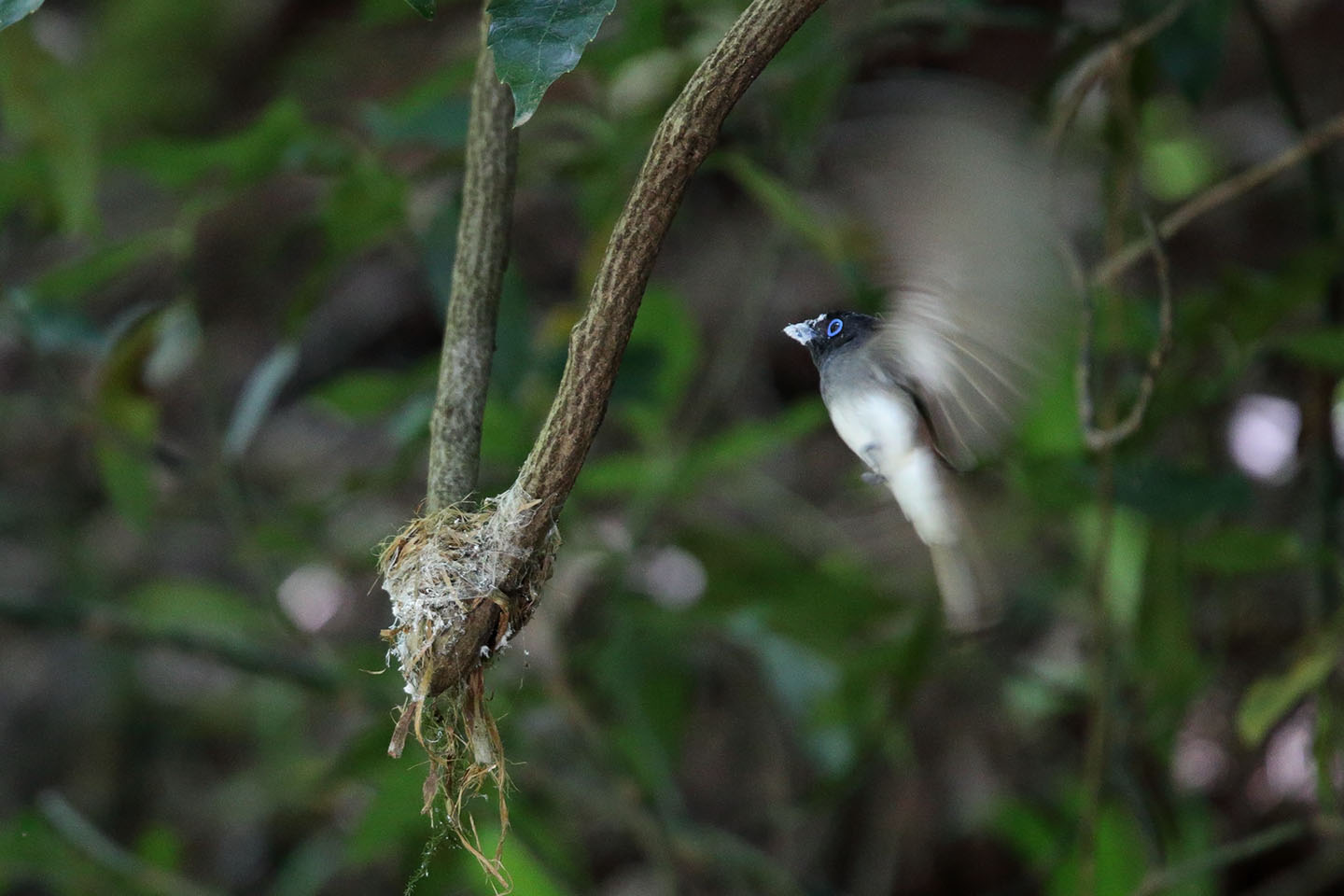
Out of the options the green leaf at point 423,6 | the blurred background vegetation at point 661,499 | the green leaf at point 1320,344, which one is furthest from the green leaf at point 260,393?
the green leaf at point 1320,344

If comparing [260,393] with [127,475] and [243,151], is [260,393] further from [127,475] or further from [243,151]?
[243,151]

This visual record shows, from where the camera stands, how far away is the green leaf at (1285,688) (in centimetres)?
152

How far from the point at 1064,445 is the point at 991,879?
153cm

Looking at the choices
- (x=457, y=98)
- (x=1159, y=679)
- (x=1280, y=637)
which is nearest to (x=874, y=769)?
(x=1280, y=637)

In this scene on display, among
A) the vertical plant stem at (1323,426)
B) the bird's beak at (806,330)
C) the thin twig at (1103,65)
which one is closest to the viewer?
the bird's beak at (806,330)

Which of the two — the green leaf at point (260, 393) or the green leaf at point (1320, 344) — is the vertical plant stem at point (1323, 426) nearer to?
the green leaf at point (1320, 344)

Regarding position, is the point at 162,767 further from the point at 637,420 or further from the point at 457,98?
the point at 457,98

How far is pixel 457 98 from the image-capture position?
5.40 ft

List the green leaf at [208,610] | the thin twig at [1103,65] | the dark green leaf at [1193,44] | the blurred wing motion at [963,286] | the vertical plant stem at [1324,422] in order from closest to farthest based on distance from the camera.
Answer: the blurred wing motion at [963,286] < the thin twig at [1103,65] < the dark green leaf at [1193,44] < the vertical plant stem at [1324,422] < the green leaf at [208,610]

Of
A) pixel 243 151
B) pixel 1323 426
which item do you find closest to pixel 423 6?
pixel 243 151

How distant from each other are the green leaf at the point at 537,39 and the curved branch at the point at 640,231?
7 cm

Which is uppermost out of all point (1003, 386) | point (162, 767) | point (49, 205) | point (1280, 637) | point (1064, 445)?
point (49, 205)

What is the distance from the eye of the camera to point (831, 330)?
41.3 inches

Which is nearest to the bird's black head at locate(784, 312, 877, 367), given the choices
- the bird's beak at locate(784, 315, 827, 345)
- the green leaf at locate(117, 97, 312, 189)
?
the bird's beak at locate(784, 315, 827, 345)
